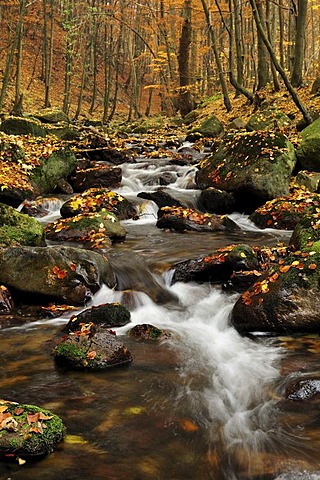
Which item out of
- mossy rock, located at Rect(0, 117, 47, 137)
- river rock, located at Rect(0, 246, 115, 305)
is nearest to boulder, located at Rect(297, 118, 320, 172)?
river rock, located at Rect(0, 246, 115, 305)

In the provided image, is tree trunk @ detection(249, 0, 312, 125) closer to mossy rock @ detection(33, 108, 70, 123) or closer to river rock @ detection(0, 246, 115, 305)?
river rock @ detection(0, 246, 115, 305)

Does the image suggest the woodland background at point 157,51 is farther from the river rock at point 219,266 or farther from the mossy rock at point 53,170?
the river rock at point 219,266

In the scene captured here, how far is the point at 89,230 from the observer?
348 inches

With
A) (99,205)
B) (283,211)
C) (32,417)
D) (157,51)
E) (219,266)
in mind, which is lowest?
(219,266)

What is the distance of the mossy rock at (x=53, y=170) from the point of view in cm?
1222

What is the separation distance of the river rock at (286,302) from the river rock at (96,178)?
8.05 m

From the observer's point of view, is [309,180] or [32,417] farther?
[309,180]

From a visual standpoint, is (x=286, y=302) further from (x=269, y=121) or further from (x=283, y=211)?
(x=269, y=121)

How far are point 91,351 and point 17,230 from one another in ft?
12.2

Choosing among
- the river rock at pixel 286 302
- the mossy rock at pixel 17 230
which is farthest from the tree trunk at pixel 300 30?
the river rock at pixel 286 302

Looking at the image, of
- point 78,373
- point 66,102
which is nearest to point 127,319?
point 78,373

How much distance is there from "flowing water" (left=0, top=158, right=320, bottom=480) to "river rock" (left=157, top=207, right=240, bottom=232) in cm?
322

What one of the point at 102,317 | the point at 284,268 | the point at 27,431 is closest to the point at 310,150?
the point at 284,268

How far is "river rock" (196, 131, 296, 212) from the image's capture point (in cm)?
1084
